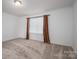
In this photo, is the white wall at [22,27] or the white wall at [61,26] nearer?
the white wall at [61,26]

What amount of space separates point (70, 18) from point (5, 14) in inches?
191

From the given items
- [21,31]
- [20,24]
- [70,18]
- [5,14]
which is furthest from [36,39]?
[5,14]

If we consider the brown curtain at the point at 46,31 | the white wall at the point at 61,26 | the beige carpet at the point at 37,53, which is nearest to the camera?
the beige carpet at the point at 37,53

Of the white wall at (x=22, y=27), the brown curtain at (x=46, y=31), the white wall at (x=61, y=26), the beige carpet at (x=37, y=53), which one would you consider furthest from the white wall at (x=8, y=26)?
the white wall at (x=61, y=26)

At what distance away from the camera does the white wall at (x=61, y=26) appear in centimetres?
323

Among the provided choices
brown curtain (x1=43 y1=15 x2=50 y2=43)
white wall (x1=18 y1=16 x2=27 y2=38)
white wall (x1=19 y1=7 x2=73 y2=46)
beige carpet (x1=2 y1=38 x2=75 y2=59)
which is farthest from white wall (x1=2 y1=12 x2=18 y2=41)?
white wall (x1=19 y1=7 x2=73 y2=46)

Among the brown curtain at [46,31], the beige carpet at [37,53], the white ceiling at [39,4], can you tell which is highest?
the white ceiling at [39,4]

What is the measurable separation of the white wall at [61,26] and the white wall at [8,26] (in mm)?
3554

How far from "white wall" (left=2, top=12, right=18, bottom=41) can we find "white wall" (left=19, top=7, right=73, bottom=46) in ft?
11.7

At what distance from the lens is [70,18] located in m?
3.21

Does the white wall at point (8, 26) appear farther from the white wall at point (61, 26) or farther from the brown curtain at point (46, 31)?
→ the white wall at point (61, 26)

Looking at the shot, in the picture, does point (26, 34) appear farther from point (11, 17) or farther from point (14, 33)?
point (11, 17)

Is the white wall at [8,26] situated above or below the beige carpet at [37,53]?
above

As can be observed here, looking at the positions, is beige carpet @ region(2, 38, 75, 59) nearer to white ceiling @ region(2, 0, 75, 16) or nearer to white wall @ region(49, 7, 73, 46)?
white wall @ region(49, 7, 73, 46)
